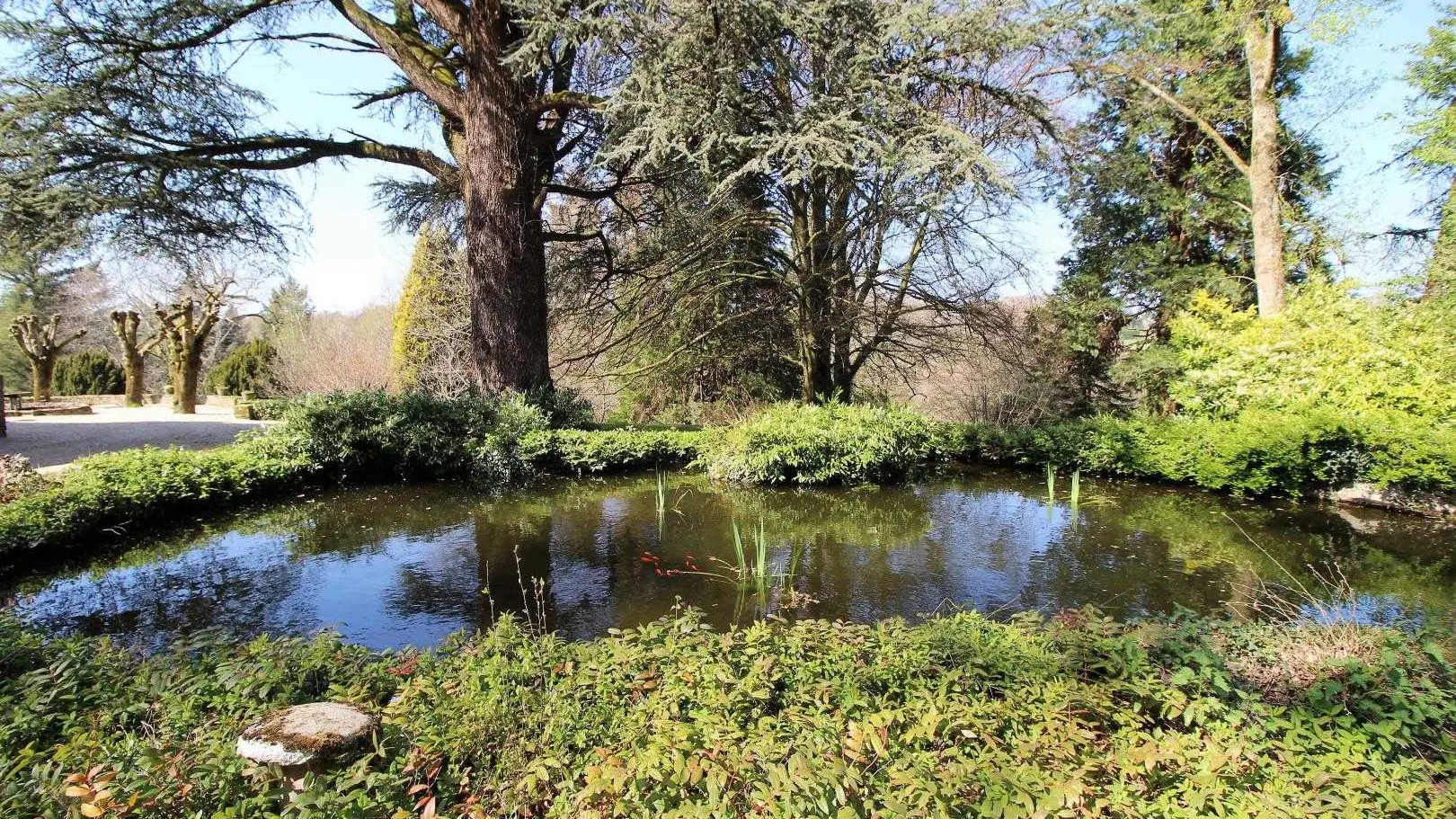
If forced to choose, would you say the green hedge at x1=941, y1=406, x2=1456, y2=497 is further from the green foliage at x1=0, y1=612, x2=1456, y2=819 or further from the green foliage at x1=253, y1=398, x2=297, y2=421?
the green foliage at x1=253, y1=398, x2=297, y2=421

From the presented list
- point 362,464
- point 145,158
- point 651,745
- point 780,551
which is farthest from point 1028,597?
point 145,158

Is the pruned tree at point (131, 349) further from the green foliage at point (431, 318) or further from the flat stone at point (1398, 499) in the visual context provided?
the flat stone at point (1398, 499)

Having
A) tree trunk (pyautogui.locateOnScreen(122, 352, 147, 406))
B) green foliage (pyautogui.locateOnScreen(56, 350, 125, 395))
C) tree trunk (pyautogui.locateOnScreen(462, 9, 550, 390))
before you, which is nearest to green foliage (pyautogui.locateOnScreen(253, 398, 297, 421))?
tree trunk (pyautogui.locateOnScreen(462, 9, 550, 390))

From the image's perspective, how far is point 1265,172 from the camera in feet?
37.3

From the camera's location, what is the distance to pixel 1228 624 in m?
3.33

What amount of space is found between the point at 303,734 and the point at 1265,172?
49.0 ft

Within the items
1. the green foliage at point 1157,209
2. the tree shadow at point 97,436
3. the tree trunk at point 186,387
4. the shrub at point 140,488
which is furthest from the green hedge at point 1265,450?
the tree trunk at point 186,387

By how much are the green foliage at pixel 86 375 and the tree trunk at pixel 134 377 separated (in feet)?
18.5

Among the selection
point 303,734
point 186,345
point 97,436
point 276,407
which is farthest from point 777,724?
point 186,345

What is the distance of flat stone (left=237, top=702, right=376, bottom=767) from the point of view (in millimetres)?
2180

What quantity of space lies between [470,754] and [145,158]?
9819mm

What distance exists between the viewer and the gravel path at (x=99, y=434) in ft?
32.5

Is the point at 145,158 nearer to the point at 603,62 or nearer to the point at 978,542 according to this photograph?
the point at 603,62

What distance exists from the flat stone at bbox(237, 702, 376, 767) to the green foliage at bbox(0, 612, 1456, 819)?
8cm
